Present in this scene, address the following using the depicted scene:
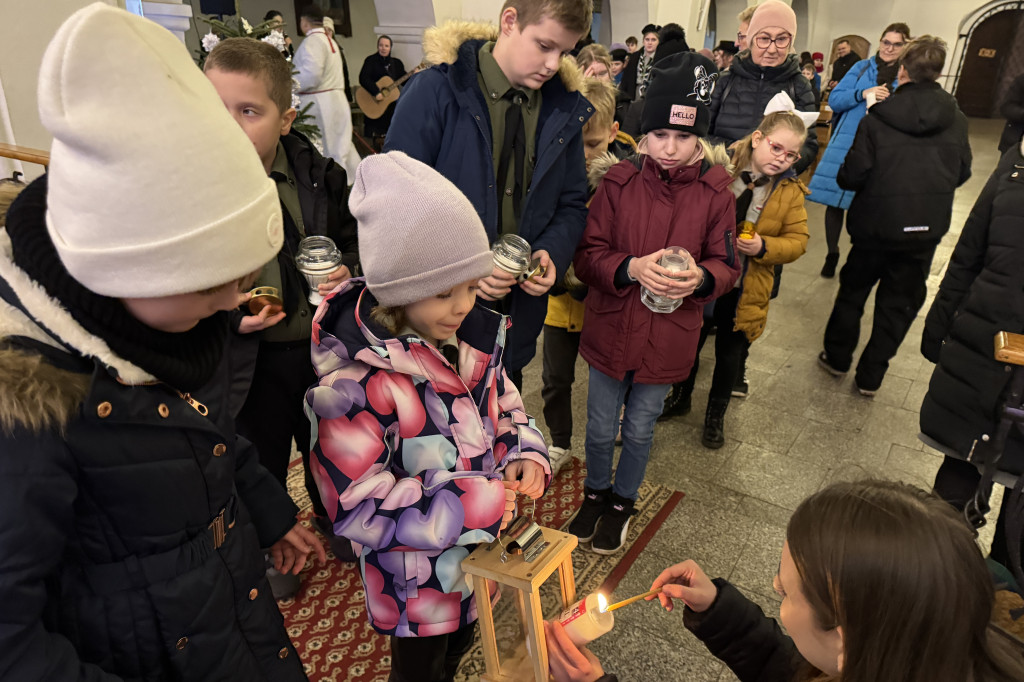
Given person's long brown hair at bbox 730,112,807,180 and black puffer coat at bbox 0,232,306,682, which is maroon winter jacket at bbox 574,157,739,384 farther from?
black puffer coat at bbox 0,232,306,682

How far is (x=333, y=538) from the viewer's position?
224 cm

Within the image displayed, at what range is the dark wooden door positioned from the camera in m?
16.0

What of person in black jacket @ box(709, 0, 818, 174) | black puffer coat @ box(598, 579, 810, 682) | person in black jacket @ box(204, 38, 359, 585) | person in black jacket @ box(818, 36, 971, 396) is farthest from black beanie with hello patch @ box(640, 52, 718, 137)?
person in black jacket @ box(818, 36, 971, 396)

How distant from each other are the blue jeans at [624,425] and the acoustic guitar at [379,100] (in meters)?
6.34

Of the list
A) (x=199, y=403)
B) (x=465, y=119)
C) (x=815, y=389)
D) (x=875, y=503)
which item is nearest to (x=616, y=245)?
(x=465, y=119)

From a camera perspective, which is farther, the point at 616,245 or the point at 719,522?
the point at 719,522

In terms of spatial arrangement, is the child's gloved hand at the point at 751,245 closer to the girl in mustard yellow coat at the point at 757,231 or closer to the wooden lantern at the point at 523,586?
the girl in mustard yellow coat at the point at 757,231

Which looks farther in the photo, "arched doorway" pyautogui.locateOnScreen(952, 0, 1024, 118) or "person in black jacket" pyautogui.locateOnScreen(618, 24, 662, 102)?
"arched doorway" pyautogui.locateOnScreen(952, 0, 1024, 118)

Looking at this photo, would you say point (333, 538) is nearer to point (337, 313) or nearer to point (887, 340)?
point (337, 313)

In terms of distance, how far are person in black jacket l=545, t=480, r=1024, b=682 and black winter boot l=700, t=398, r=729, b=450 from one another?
2.15 meters

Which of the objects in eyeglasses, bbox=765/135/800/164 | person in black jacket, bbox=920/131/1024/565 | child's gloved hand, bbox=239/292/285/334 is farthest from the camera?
eyeglasses, bbox=765/135/800/164

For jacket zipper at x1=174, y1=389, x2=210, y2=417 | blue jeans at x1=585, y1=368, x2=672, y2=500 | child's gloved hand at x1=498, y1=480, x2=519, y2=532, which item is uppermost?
jacket zipper at x1=174, y1=389, x2=210, y2=417

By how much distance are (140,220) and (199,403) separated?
0.36 m

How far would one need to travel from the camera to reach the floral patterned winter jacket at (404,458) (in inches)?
48.7
